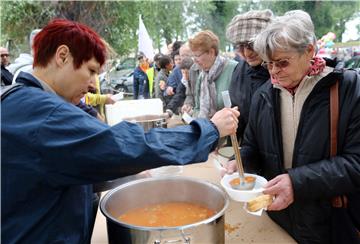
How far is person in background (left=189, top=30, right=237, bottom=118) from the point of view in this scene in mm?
2430

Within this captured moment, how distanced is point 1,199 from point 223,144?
1278 mm

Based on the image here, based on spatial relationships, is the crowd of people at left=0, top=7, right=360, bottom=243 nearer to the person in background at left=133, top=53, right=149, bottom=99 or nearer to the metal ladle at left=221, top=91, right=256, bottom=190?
the metal ladle at left=221, top=91, right=256, bottom=190

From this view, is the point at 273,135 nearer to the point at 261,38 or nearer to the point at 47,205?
the point at 261,38

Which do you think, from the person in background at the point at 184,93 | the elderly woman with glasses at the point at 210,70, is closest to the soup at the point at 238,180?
the elderly woman with glasses at the point at 210,70

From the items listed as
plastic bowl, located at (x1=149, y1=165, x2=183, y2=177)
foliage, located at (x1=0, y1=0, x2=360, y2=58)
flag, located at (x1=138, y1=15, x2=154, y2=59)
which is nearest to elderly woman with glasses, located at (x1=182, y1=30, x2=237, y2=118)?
plastic bowl, located at (x1=149, y1=165, x2=183, y2=177)

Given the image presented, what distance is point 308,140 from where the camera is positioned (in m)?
1.15

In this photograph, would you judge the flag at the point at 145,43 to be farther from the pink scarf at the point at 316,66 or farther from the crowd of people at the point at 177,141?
the pink scarf at the point at 316,66

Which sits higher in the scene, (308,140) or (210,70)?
(210,70)

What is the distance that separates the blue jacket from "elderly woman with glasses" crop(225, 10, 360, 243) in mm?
439

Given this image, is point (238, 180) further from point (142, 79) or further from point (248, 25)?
point (142, 79)

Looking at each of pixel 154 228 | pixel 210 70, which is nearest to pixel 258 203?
pixel 154 228

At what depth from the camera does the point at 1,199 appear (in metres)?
0.82

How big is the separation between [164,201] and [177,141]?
0.58 meters

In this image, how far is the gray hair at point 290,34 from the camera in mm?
1142
